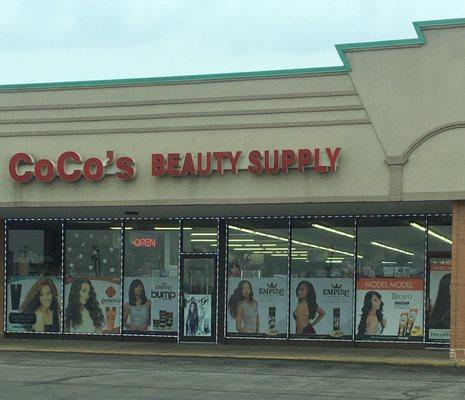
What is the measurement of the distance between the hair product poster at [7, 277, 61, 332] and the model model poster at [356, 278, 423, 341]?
29.1ft

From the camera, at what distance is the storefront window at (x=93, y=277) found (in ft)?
82.4

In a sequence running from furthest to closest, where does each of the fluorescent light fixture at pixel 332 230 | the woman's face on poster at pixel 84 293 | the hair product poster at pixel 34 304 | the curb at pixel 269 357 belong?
1. the hair product poster at pixel 34 304
2. the woman's face on poster at pixel 84 293
3. the fluorescent light fixture at pixel 332 230
4. the curb at pixel 269 357

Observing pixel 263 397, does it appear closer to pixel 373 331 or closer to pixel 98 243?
pixel 373 331

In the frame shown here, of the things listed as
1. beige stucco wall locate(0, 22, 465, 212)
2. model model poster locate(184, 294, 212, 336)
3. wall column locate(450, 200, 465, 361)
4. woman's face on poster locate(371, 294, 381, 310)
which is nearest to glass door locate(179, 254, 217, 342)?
model model poster locate(184, 294, 212, 336)

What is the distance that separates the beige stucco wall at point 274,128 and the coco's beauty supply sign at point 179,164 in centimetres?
18

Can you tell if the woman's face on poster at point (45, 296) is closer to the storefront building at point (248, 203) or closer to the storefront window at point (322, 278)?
the storefront building at point (248, 203)

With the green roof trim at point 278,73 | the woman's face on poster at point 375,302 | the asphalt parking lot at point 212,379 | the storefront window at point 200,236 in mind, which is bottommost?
the asphalt parking lot at point 212,379

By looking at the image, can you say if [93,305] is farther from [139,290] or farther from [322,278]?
[322,278]

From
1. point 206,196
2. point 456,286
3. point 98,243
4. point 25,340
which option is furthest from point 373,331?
point 25,340

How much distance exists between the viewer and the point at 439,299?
22562mm

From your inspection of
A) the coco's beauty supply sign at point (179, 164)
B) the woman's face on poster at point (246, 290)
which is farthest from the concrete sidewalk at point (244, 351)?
the coco's beauty supply sign at point (179, 164)

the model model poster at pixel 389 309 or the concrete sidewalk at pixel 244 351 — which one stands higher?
the model model poster at pixel 389 309

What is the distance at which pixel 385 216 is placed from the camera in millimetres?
23047

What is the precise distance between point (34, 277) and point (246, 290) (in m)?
6.45
